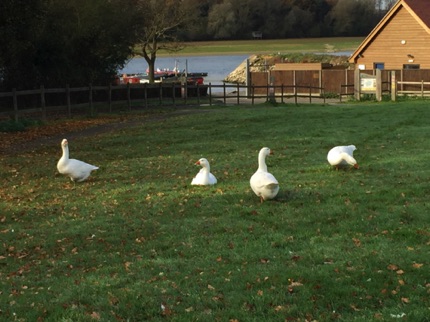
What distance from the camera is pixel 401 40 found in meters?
54.6

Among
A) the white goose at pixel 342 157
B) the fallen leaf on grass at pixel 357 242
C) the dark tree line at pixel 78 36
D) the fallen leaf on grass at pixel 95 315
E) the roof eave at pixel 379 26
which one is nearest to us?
the fallen leaf on grass at pixel 95 315

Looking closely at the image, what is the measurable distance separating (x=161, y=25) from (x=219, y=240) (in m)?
51.0

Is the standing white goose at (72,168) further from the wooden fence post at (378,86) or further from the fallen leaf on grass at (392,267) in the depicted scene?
the wooden fence post at (378,86)

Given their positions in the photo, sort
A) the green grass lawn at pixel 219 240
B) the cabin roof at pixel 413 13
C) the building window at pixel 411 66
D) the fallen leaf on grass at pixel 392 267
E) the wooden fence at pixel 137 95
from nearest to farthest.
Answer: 1. the green grass lawn at pixel 219 240
2. the fallen leaf on grass at pixel 392 267
3. the wooden fence at pixel 137 95
4. the cabin roof at pixel 413 13
5. the building window at pixel 411 66

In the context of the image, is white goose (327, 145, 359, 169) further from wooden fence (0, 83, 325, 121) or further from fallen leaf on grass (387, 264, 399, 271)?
wooden fence (0, 83, 325, 121)

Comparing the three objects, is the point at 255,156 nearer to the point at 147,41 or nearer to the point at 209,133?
the point at 209,133

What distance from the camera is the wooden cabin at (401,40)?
5350 cm

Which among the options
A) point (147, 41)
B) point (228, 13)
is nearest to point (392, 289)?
point (147, 41)

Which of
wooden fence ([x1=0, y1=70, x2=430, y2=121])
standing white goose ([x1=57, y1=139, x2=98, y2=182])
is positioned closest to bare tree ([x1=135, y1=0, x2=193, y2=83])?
wooden fence ([x1=0, y1=70, x2=430, y2=121])

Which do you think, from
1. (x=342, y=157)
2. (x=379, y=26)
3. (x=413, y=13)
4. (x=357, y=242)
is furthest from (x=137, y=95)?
(x=357, y=242)

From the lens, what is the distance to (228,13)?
101 metres

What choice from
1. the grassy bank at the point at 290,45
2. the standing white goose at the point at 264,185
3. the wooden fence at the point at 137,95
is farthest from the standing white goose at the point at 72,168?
the grassy bank at the point at 290,45

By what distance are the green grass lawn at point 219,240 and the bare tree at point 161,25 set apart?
1614 inches

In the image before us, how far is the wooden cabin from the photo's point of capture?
53500 mm
